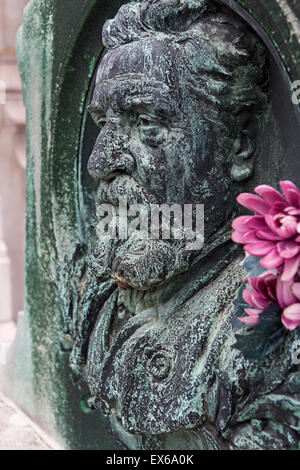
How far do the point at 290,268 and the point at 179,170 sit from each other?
45 cm

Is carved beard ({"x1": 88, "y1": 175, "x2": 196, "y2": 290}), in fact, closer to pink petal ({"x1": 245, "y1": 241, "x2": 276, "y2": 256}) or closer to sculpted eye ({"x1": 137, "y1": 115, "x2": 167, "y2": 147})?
sculpted eye ({"x1": 137, "y1": 115, "x2": 167, "y2": 147})

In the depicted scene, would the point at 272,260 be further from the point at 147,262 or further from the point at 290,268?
the point at 147,262

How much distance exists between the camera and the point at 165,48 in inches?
51.1

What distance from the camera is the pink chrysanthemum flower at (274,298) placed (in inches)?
38.7

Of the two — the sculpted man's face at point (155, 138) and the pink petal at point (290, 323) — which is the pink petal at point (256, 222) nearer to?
the pink petal at point (290, 323)

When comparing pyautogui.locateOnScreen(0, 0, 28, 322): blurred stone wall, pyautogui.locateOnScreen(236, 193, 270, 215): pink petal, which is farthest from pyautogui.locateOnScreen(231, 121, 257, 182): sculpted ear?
pyautogui.locateOnScreen(0, 0, 28, 322): blurred stone wall

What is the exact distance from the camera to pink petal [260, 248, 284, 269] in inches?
37.0

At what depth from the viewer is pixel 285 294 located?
1002 mm

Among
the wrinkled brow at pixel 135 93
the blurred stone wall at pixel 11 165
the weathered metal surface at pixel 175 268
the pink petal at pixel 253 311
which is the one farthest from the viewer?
the blurred stone wall at pixel 11 165

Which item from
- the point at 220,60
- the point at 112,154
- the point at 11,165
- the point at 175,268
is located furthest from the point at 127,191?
the point at 11,165

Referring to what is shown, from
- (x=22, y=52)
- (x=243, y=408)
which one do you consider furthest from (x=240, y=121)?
(x=22, y=52)

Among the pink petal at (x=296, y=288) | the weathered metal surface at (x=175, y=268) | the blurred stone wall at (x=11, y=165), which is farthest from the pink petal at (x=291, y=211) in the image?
the blurred stone wall at (x=11, y=165)

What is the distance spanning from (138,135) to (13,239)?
7.45 feet

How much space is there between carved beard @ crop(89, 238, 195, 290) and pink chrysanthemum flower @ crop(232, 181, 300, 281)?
324 mm
